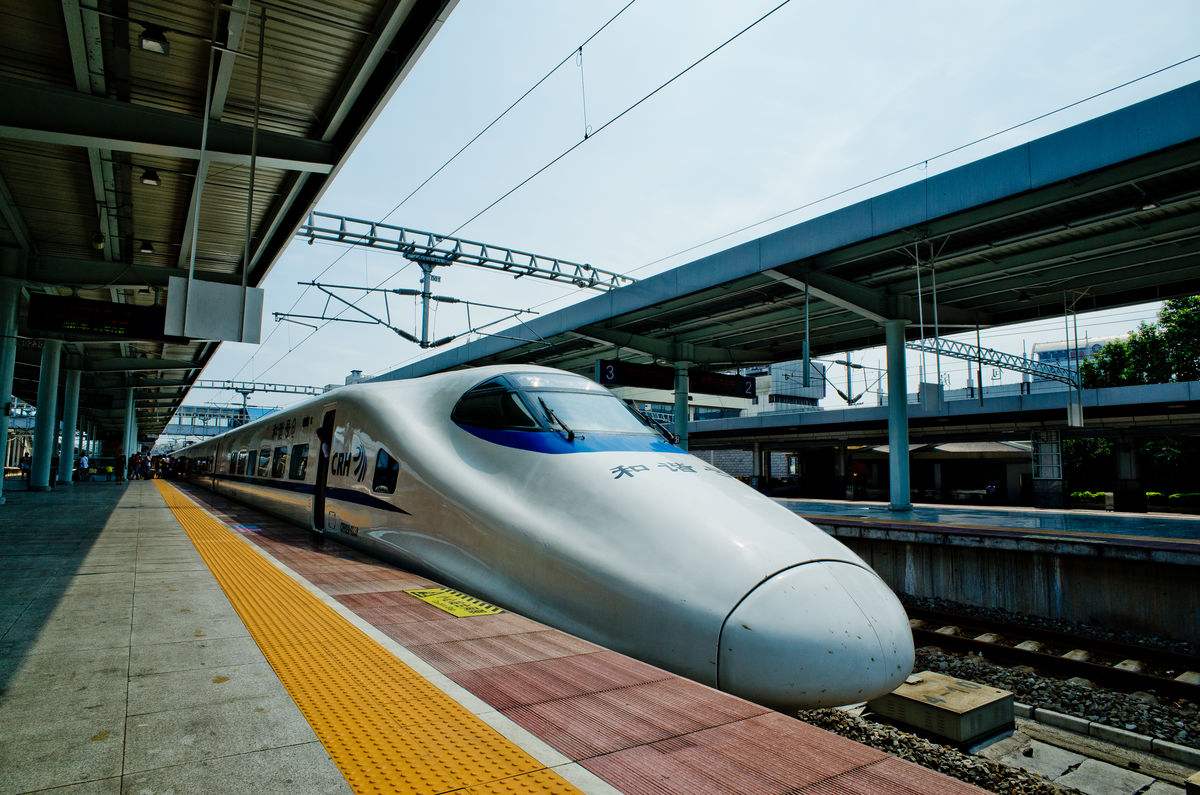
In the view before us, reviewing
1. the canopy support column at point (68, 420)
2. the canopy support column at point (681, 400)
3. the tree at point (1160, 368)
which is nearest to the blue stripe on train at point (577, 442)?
the canopy support column at point (681, 400)

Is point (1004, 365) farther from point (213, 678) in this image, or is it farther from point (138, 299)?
point (138, 299)

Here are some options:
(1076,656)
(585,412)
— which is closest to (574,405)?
(585,412)

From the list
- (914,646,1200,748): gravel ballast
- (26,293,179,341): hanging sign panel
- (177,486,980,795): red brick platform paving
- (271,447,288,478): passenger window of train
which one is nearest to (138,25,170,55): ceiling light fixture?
(271,447,288,478): passenger window of train

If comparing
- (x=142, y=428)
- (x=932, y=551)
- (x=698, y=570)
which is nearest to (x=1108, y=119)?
(x=932, y=551)

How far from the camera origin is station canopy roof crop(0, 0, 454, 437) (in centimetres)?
785

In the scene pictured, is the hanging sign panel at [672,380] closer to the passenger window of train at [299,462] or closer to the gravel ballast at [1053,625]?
the passenger window of train at [299,462]

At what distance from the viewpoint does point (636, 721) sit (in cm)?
293

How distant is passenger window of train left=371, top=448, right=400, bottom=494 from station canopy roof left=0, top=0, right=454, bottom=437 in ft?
9.96

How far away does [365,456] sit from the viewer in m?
8.17

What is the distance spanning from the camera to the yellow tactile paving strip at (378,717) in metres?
2.40

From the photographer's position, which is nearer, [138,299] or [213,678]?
[213,678]

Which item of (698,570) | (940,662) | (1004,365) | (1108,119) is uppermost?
(1108,119)

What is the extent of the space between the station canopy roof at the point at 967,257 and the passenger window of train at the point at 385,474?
30.3ft

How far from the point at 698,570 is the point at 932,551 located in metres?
8.82
